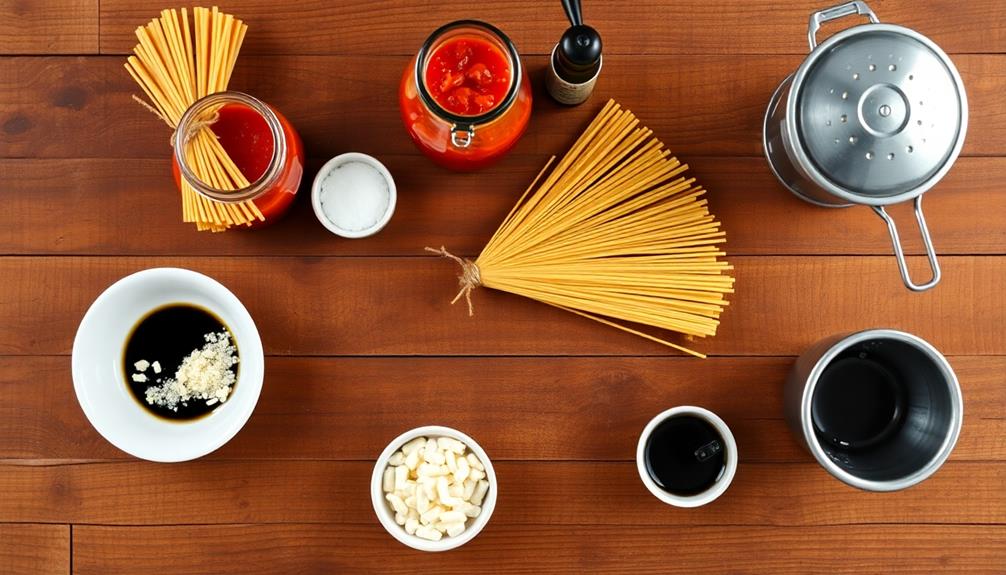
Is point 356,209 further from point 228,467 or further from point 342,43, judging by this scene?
point 228,467

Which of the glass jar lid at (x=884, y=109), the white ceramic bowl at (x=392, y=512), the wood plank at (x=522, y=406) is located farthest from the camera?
the wood plank at (x=522, y=406)

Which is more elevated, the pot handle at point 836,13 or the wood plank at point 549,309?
the pot handle at point 836,13

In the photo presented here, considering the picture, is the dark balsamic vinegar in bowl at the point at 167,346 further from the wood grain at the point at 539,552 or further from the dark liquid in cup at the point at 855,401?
the dark liquid in cup at the point at 855,401

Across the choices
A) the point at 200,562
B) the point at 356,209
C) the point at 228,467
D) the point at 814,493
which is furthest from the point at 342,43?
the point at 814,493

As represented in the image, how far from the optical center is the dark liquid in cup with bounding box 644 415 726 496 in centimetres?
108

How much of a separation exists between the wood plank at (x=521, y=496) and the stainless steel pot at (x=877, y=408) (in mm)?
91

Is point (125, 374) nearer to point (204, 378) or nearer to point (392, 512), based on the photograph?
point (204, 378)

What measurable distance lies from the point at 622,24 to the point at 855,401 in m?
0.69

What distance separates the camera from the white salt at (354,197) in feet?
3.59

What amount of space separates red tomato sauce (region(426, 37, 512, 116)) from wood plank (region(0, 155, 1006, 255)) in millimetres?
190

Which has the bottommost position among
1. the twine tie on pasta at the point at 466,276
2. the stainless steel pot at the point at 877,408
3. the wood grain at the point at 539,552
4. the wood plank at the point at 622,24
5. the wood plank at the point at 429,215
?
the wood grain at the point at 539,552

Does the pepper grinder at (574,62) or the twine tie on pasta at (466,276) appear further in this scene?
the twine tie on pasta at (466,276)

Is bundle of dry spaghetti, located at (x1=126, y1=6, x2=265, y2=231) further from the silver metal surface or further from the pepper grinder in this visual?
the pepper grinder

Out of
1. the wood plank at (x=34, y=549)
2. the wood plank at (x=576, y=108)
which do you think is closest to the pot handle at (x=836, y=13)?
the wood plank at (x=576, y=108)
